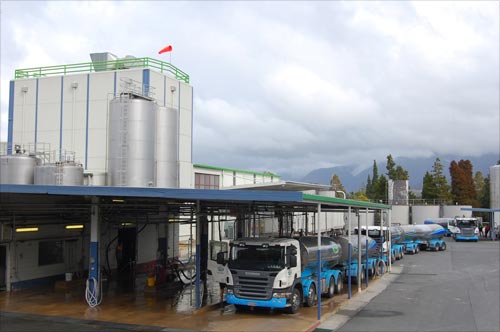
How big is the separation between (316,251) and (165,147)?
1080 centimetres

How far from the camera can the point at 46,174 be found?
23.1m

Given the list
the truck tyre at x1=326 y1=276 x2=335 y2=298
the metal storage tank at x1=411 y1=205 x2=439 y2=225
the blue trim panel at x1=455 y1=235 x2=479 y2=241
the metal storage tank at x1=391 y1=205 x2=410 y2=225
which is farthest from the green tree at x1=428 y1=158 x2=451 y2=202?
the truck tyre at x1=326 y1=276 x2=335 y2=298

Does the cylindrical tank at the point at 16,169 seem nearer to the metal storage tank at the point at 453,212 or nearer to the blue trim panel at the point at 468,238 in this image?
the blue trim panel at the point at 468,238

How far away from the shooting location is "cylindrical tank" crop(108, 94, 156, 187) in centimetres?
2389

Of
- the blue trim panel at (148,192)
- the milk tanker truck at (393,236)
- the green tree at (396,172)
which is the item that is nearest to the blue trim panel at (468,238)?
the milk tanker truck at (393,236)

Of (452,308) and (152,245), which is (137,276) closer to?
(152,245)

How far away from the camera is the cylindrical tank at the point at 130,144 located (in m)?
23.9

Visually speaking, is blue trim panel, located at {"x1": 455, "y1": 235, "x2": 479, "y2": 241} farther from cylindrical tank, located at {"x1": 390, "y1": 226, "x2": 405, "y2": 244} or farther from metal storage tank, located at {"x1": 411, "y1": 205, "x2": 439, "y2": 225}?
cylindrical tank, located at {"x1": 390, "y1": 226, "x2": 405, "y2": 244}

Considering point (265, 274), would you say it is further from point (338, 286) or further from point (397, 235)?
point (397, 235)

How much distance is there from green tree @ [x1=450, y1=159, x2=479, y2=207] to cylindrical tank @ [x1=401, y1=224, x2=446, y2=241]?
172 ft

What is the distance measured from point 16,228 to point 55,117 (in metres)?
9.42

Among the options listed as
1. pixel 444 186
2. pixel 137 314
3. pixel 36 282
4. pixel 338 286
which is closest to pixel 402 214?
pixel 444 186

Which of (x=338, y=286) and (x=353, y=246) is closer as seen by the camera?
(x=338, y=286)

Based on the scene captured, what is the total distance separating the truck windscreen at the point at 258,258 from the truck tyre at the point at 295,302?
1.28 m
